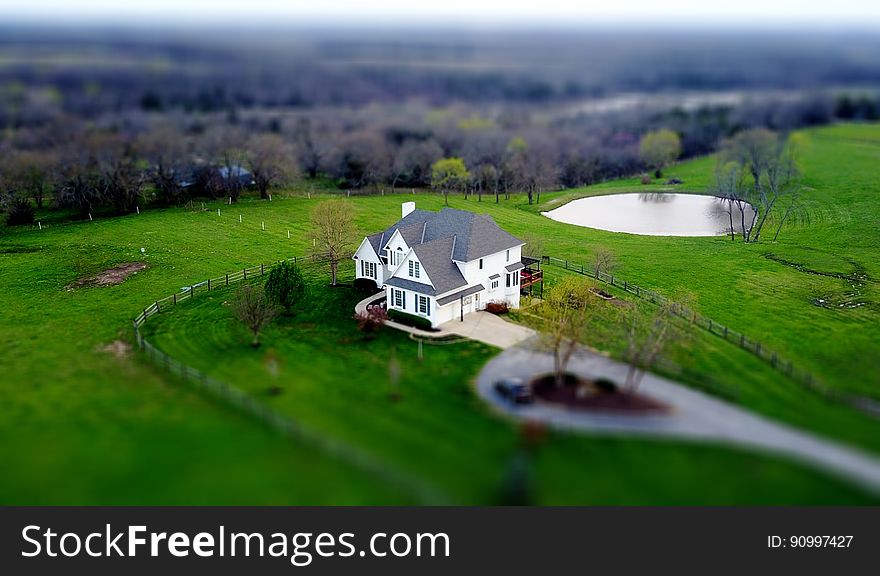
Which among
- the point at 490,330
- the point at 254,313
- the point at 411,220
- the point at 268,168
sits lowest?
the point at 490,330

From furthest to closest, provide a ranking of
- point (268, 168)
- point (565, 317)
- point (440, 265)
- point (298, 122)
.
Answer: point (298, 122) → point (268, 168) → point (440, 265) → point (565, 317)

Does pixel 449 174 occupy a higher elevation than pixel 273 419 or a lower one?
higher

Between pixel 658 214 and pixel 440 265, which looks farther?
pixel 658 214

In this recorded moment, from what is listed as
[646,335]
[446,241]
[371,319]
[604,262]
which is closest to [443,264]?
[446,241]

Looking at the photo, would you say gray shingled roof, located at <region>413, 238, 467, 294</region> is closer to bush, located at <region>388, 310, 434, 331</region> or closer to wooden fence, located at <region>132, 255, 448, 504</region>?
bush, located at <region>388, 310, 434, 331</region>

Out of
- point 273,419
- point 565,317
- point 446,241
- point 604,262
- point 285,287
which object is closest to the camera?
point 273,419

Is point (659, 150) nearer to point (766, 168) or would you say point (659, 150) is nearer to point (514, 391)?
point (766, 168)

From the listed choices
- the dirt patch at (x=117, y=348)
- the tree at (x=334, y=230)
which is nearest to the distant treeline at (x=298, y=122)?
the tree at (x=334, y=230)
